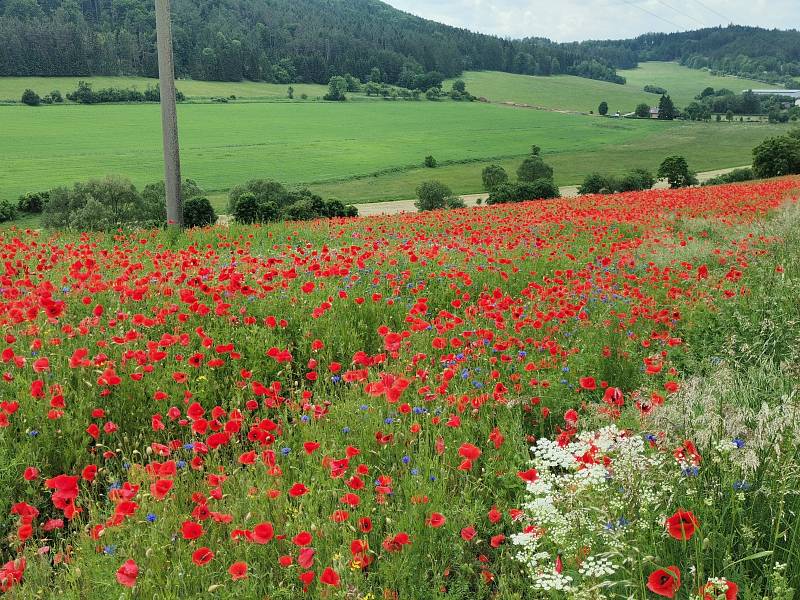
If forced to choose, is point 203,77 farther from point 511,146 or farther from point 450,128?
point 511,146

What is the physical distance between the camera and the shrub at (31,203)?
48.6 metres

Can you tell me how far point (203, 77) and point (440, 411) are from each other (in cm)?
13566

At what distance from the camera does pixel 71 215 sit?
99.0 ft

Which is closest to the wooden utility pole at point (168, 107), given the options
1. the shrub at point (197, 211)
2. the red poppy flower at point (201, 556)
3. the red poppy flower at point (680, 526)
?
the red poppy flower at point (201, 556)

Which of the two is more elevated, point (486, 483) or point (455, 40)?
point (455, 40)

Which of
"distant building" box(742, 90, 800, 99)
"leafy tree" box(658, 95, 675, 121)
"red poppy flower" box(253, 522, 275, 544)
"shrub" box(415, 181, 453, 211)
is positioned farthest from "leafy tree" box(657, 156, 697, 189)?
"distant building" box(742, 90, 800, 99)

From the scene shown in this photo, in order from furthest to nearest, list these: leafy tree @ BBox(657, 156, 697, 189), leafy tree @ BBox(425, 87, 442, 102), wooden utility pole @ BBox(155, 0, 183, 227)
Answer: leafy tree @ BBox(425, 87, 442, 102) < leafy tree @ BBox(657, 156, 697, 189) < wooden utility pole @ BBox(155, 0, 183, 227)

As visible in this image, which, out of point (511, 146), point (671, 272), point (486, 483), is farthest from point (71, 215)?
point (511, 146)

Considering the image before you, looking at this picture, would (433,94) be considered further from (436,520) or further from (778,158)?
(436,520)

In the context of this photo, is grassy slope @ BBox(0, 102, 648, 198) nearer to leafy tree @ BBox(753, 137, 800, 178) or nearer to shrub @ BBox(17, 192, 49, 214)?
shrub @ BBox(17, 192, 49, 214)

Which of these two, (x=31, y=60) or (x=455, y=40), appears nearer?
(x=31, y=60)

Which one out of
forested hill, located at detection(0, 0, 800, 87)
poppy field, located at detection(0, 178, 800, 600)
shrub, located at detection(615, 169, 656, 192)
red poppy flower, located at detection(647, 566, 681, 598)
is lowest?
shrub, located at detection(615, 169, 656, 192)

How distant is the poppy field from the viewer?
2.50m

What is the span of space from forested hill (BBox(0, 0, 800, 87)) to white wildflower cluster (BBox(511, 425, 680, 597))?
400ft
